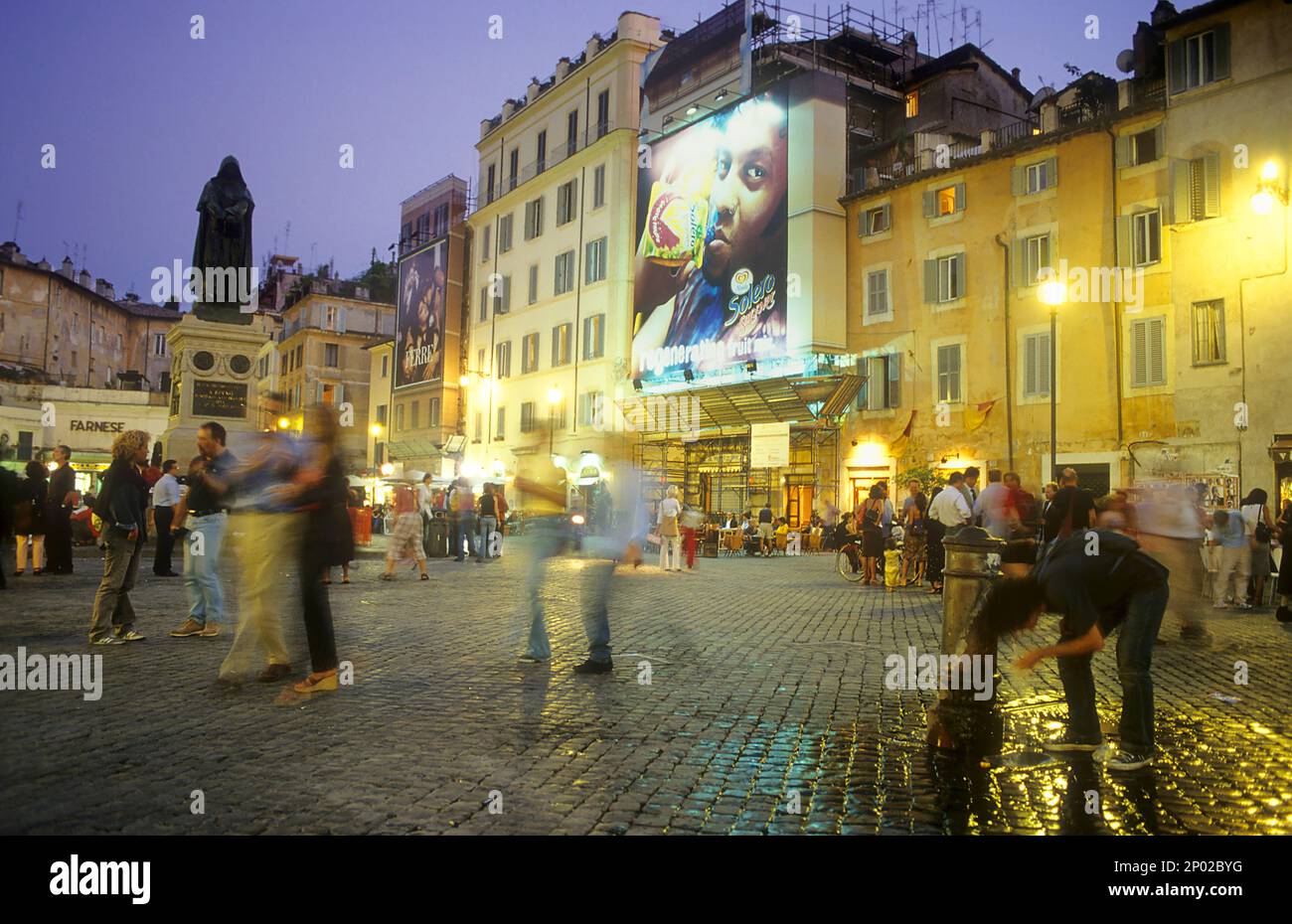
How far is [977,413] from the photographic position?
2667cm

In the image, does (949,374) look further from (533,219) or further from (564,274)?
(533,219)

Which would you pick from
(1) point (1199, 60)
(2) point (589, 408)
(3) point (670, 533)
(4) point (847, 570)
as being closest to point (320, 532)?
(4) point (847, 570)

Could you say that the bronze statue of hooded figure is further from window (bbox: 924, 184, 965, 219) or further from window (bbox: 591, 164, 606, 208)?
window (bbox: 591, 164, 606, 208)

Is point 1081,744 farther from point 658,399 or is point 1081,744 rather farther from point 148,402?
point 148,402

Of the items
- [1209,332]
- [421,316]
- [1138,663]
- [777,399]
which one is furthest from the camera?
[421,316]

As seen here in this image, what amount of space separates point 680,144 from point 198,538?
30895 mm

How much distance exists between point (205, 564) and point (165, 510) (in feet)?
14.6

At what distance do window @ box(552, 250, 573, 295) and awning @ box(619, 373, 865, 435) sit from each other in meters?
13.0

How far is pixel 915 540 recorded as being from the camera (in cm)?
1620

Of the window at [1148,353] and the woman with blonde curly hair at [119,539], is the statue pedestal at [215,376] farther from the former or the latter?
the window at [1148,353]

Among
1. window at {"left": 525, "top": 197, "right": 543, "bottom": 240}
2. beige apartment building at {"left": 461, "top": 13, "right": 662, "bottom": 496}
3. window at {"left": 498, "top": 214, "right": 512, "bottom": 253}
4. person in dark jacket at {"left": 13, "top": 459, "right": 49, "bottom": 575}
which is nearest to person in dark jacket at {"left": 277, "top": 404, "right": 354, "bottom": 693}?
person in dark jacket at {"left": 13, "top": 459, "right": 49, "bottom": 575}

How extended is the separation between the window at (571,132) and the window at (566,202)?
5.27 feet

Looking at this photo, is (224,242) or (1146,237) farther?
(1146,237)
